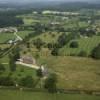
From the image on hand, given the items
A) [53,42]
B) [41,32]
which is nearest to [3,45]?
[53,42]

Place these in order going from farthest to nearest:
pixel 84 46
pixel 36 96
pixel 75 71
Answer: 1. pixel 84 46
2. pixel 75 71
3. pixel 36 96

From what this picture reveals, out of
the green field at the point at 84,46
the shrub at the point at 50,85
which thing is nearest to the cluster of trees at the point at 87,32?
the green field at the point at 84,46

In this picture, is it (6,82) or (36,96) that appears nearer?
(36,96)

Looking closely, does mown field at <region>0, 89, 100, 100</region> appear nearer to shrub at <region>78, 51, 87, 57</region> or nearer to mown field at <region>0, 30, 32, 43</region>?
shrub at <region>78, 51, 87, 57</region>

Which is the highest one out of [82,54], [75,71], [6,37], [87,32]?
[75,71]

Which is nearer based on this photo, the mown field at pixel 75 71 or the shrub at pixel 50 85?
the shrub at pixel 50 85

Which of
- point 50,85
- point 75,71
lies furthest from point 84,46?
point 50,85

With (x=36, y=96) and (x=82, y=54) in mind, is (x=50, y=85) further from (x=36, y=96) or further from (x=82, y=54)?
(x=82, y=54)

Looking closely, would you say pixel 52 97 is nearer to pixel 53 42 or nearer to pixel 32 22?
pixel 53 42

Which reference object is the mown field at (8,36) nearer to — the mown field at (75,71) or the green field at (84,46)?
the green field at (84,46)
